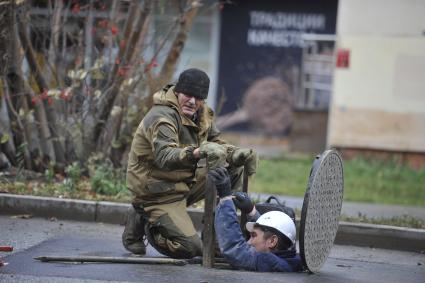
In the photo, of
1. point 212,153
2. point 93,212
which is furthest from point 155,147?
point 93,212

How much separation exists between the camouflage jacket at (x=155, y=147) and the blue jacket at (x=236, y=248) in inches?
16.0

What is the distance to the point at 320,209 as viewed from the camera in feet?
19.4

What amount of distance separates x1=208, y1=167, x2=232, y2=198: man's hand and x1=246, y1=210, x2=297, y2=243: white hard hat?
11.2 inches

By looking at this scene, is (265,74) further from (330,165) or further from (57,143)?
(330,165)

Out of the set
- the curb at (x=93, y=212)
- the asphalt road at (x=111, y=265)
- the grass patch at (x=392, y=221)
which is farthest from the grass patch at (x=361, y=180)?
the asphalt road at (x=111, y=265)

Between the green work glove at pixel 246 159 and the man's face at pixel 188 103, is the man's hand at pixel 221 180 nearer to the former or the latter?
the green work glove at pixel 246 159

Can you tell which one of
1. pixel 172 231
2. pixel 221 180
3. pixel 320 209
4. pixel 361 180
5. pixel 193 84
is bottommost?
pixel 361 180

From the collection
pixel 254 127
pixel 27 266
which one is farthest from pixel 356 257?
pixel 254 127

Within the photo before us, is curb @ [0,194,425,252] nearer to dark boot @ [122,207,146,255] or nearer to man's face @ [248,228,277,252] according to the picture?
dark boot @ [122,207,146,255]

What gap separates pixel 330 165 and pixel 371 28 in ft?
31.4

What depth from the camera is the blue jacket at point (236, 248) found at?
5.93 meters

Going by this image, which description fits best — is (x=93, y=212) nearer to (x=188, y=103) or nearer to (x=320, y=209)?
(x=188, y=103)

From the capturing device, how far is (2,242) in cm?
700

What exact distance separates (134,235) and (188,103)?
3.50ft
